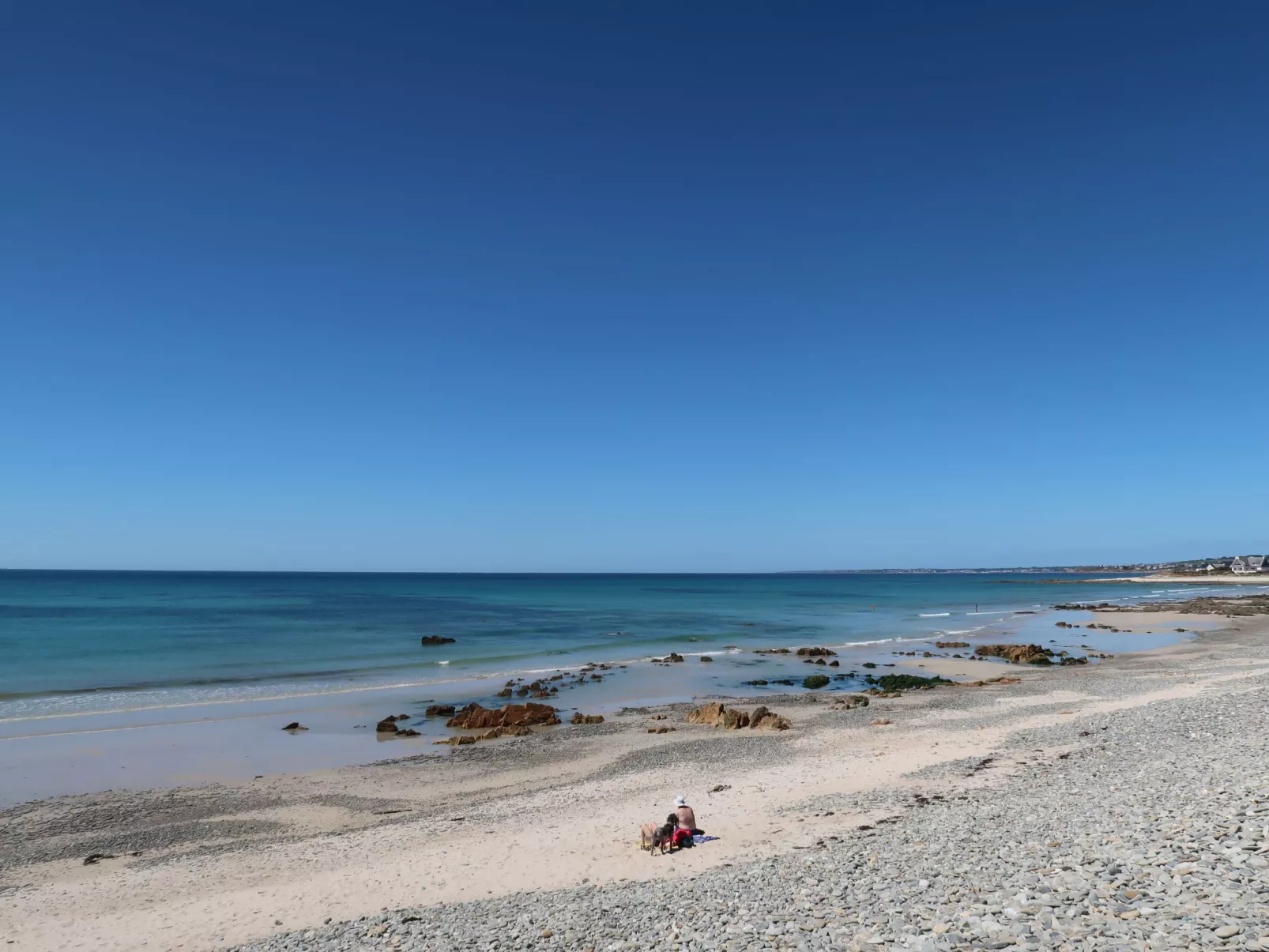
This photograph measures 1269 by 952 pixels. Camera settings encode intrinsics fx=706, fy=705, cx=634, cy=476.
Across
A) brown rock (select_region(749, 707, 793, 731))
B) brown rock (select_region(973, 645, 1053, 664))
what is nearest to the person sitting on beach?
brown rock (select_region(749, 707, 793, 731))

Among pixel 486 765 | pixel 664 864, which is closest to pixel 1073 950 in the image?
pixel 664 864

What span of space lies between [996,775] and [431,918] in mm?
12326

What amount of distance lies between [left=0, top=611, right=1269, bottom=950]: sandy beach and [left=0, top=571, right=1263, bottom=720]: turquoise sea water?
1573 cm

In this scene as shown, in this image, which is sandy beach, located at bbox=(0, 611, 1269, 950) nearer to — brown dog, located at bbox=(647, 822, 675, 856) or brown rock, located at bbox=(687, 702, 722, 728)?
brown dog, located at bbox=(647, 822, 675, 856)

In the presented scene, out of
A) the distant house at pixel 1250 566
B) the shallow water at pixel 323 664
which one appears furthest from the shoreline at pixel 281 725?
the distant house at pixel 1250 566

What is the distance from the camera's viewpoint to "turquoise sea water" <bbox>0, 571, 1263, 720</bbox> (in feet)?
115

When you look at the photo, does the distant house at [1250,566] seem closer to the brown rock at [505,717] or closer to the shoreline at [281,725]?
the shoreline at [281,725]

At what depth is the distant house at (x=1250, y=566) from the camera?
179 m

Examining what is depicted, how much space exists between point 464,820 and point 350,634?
156 feet

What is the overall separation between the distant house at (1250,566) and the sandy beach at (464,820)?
20337 centimetres

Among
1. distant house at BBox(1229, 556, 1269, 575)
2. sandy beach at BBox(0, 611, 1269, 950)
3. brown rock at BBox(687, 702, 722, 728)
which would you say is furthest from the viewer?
distant house at BBox(1229, 556, 1269, 575)

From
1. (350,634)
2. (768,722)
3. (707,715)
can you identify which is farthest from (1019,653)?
(350,634)

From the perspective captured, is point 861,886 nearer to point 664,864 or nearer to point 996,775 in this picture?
point 664,864

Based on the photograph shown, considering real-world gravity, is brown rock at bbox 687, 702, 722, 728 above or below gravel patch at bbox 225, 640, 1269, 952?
below
